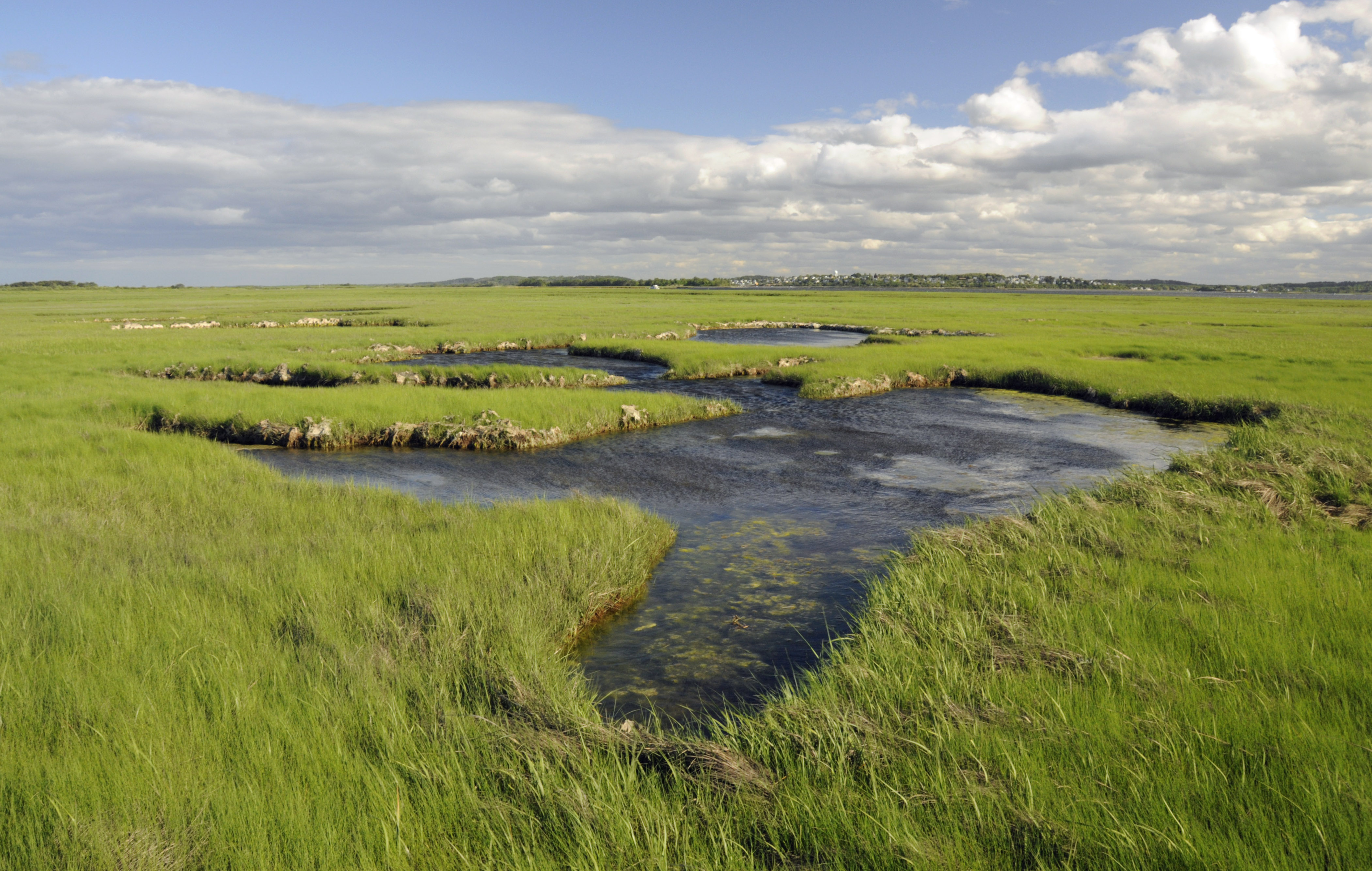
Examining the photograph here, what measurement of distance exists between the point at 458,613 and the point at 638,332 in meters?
46.9

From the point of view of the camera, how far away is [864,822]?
176 inches

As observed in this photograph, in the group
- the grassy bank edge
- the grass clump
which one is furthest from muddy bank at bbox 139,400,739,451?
the grass clump

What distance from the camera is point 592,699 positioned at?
687 cm

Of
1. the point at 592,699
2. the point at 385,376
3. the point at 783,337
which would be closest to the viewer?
the point at 592,699

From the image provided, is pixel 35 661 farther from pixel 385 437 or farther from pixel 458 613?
pixel 385 437

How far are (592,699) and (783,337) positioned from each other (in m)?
54.3

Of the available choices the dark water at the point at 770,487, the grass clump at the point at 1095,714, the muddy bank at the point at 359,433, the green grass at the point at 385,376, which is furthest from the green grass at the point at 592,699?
the green grass at the point at 385,376

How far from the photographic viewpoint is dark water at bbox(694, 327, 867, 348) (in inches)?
2050

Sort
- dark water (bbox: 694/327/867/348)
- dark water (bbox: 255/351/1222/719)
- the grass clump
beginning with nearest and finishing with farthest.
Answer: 1. the grass clump
2. dark water (bbox: 255/351/1222/719)
3. dark water (bbox: 694/327/867/348)

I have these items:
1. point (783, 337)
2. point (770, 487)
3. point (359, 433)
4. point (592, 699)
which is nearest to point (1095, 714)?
point (592, 699)

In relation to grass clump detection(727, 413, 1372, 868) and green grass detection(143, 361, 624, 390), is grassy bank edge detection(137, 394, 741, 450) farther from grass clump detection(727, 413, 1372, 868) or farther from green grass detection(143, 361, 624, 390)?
grass clump detection(727, 413, 1372, 868)

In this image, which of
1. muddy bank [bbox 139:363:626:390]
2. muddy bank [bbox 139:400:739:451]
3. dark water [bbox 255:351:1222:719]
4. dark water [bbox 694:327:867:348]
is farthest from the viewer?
dark water [bbox 694:327:867:348]

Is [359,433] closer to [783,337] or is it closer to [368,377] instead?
[368,377]

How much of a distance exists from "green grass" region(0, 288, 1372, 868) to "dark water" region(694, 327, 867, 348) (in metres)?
36.5
